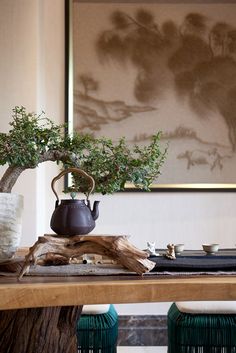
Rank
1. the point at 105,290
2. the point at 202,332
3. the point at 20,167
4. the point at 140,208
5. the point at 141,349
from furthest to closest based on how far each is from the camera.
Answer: the point at 140,208 < the point at 141,349 < the point at 202,332 < the point at 20,167 < the point at 105,290

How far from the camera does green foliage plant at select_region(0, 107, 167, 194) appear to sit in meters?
1.57

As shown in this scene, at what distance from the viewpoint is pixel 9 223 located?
147 cm

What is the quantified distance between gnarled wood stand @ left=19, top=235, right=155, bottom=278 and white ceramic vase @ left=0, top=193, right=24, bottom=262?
10cm

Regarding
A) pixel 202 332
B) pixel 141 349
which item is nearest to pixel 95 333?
pixel 202 332

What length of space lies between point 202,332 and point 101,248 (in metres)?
1.08

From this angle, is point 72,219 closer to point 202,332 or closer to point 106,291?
point 106,291

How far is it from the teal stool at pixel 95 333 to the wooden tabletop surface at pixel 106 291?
41.7 inches

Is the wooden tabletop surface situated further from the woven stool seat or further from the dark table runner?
the woven stool seat

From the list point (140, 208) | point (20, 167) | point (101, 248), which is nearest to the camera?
point (101, 248)

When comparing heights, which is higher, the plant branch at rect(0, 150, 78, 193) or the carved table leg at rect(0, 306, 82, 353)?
the plant branch at rect(0, 150, 78, 193)

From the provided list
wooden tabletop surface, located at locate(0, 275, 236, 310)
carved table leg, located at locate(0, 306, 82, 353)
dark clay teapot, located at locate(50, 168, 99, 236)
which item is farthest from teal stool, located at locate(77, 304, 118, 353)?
wooden tabletop surface, located at locate(0, 275, 236, 310)

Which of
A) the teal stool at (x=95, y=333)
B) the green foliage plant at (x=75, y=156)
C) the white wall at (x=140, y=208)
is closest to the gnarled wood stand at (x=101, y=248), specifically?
the green foliage plant at (x=75, y=156)

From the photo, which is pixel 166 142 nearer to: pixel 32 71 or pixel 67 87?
pixel 67 87

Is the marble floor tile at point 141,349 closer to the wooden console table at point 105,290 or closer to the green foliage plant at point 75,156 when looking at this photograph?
the green foliage plant at point 75,156
